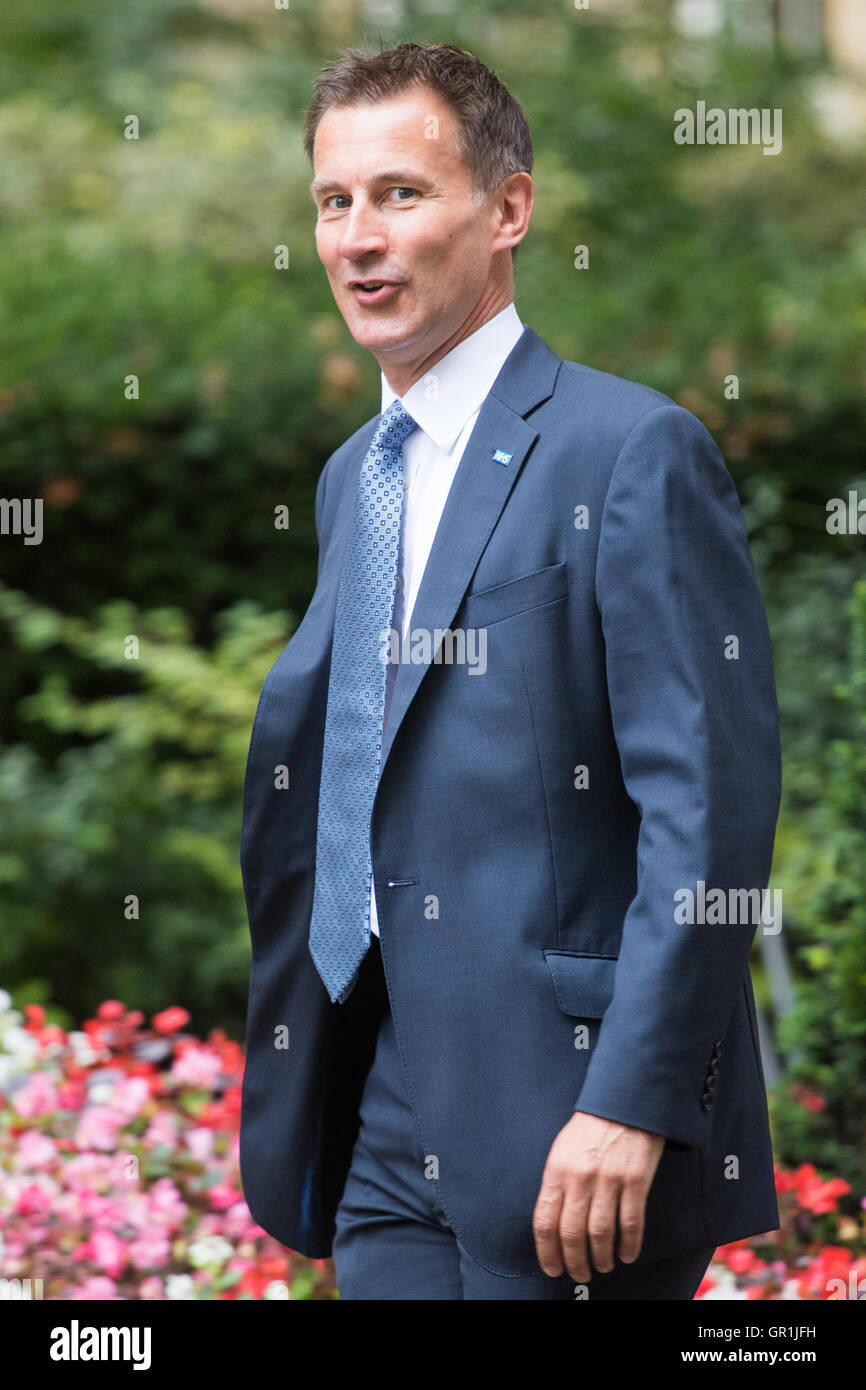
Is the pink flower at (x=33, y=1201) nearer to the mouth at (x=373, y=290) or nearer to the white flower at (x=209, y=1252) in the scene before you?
the white flower at (x=209, y=1252)

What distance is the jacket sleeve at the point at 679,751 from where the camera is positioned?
1672 mm

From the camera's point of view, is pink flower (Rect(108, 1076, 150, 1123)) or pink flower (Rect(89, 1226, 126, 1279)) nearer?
pink flower (Rect(89, 1226, 126, 1279))

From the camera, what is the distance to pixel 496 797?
185 centimetres

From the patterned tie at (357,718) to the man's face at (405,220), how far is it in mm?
167

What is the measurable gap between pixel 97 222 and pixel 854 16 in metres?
7.96

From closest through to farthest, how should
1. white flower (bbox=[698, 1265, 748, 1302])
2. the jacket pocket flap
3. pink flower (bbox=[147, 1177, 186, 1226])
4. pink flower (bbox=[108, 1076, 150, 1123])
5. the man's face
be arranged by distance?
the jacket pocket flap < the man's face < white flower (bbox=[698, 1265, 748, 1302]) < pink flower (bbox=[147, 1177, 186, 1226]) < pink flower (bbox=[108, 1076, 150, 1123])

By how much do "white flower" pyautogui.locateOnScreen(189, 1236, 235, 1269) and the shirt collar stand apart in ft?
6.57

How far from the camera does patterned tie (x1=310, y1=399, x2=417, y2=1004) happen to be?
2.03 m

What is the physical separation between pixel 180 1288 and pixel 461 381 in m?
2.16

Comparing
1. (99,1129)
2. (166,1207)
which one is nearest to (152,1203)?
(166,1207)

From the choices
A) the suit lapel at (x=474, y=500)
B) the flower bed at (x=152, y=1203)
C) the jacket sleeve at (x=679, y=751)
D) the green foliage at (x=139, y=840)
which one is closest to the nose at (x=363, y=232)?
the suit lapel at (x=474, y=500)

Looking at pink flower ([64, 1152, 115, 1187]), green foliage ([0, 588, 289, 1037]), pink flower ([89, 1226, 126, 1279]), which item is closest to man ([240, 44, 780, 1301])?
pink flower ([89, 1226, 126, 1279])

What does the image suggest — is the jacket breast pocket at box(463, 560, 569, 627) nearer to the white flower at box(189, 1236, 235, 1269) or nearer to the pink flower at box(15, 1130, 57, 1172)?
the white flower at box(189, 1236, 235, 1269)
